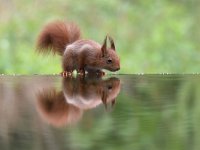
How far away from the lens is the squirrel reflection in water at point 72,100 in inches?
51.1

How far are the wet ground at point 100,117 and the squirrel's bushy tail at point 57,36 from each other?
2.99 ft

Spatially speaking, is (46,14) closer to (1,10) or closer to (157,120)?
(1,10)

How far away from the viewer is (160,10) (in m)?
6.59

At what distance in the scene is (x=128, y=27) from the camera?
6.51 meters

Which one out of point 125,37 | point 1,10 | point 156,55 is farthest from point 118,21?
point 1,10

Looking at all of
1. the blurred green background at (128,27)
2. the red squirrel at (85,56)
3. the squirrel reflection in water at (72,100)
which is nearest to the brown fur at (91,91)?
the squirrel reflection in water at (72,100)

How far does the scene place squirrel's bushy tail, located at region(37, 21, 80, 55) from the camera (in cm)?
290

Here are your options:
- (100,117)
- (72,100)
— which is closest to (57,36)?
(72,100)

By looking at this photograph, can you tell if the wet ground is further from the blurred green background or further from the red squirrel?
the blurred green background

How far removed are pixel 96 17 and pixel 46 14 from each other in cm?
52

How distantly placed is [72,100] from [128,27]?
4.95 metres

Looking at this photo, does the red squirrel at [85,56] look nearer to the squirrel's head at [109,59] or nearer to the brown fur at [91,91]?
the squirrel's head at [109,59]

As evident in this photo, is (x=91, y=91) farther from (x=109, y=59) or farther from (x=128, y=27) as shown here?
(x=128, y=27)

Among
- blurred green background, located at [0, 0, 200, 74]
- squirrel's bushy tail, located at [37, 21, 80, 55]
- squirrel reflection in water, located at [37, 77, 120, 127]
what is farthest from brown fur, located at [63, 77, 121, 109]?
blurred green background, located at [0, 0, 200, 74]
